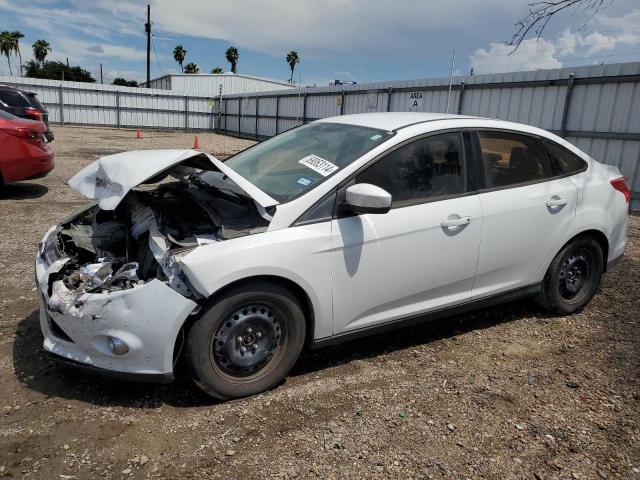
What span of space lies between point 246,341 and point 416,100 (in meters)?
14.5

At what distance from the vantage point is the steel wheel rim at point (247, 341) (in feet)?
9.48

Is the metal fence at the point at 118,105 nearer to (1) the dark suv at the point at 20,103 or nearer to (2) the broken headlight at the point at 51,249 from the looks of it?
(1) the dark suv at the point at 20,103

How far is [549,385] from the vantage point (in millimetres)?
3422

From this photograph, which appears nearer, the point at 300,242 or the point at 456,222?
the point at 300,242

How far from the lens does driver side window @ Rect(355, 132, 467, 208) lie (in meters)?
3.35

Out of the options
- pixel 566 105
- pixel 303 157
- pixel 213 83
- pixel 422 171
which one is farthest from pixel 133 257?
pixel 213 83

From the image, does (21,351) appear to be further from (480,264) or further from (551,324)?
(551,324)

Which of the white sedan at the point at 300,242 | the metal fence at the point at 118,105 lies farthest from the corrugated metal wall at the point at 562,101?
the metal fence at the point at 118,105

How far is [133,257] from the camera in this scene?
324 cm

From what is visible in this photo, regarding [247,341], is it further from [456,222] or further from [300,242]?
[456,222]

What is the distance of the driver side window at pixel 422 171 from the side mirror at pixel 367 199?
221 mm

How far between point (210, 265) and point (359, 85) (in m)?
18.1

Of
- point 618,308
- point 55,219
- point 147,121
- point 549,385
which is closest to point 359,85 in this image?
point 55,219

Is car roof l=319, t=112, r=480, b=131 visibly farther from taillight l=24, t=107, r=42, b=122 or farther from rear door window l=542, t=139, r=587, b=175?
taillight l=24, t=107, r=42, b=122
